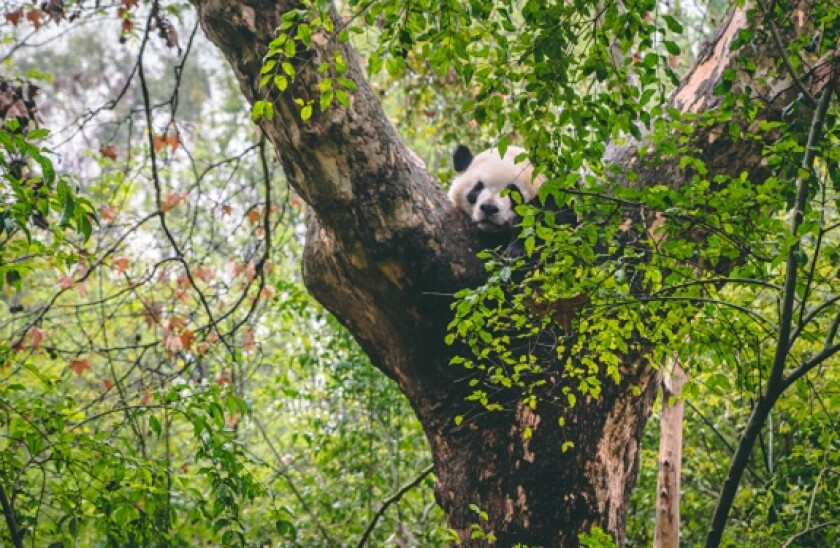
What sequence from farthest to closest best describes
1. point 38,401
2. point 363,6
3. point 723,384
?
point 38,401, point 723,384, point 363,6

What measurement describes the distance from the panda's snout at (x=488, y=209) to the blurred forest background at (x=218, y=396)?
88 centimetres

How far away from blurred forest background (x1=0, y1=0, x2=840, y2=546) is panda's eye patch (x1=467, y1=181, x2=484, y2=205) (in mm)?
318

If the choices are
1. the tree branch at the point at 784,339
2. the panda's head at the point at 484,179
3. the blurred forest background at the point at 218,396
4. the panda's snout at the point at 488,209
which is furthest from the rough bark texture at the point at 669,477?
the tree branch at the point at 784,339

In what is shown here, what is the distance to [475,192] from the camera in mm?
4914

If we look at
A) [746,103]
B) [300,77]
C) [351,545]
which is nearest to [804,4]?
[746,103]

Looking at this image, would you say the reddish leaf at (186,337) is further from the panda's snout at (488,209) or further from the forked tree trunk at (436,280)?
the panda's snout at (488,209)

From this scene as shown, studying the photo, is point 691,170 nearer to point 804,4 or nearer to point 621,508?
point 804,4

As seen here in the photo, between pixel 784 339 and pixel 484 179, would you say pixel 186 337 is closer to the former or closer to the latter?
pixel 484 179

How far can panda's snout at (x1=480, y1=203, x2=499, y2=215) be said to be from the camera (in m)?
3.79

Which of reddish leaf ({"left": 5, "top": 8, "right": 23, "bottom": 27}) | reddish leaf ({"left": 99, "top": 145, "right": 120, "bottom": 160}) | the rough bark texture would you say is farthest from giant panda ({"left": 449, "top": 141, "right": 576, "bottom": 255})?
reddish leaf ({"left": 5, "top": 8, "right": 23, "bottom": 27})

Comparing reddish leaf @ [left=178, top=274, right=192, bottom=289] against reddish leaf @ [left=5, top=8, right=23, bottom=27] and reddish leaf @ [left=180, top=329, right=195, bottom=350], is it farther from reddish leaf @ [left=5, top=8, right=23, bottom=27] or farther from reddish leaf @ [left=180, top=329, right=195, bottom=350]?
reddish leaf @ [left=5, top=8, right=23, bottom=27]

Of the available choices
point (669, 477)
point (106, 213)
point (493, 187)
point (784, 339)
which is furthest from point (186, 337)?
point (784, 339)

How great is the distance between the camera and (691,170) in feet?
10.9

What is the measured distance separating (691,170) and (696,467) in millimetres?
3029
